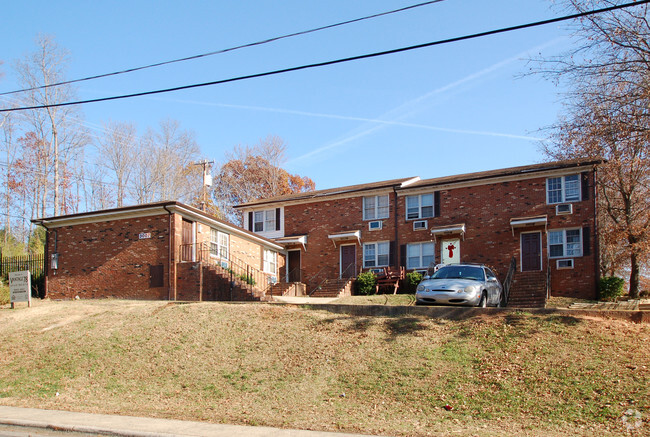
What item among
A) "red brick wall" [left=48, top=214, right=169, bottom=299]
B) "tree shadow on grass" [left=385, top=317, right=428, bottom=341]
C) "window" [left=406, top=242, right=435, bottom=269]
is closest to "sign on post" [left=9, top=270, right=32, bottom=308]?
"red brick wall" [left=48, top=214, right=169, bottom=299]

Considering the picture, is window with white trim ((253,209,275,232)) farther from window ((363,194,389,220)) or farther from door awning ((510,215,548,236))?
door awning ((510,215,548,236))

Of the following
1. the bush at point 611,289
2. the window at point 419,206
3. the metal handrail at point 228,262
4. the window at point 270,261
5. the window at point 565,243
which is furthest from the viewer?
the window at point 270,261

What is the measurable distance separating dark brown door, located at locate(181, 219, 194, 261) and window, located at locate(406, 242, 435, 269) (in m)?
10.8

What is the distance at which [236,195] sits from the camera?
50938 millimetres

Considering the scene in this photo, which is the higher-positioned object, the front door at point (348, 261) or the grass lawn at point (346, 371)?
the front door at point (348, 261)

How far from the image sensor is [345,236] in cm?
3006

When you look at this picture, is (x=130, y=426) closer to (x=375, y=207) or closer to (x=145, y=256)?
(x=145, y=256)

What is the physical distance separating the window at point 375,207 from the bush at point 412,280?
151 inches

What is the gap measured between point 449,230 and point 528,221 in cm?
347

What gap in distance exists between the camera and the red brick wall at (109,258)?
76.2ft

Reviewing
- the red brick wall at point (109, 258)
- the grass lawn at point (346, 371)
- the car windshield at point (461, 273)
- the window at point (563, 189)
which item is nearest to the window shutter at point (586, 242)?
the window at point (563, 189)

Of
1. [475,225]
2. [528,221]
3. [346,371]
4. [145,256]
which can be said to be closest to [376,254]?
[475,225]

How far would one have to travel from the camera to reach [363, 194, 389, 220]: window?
30.1 meters

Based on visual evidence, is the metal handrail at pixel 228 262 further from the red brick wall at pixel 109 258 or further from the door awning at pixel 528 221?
the door awning at pixel 528 221
